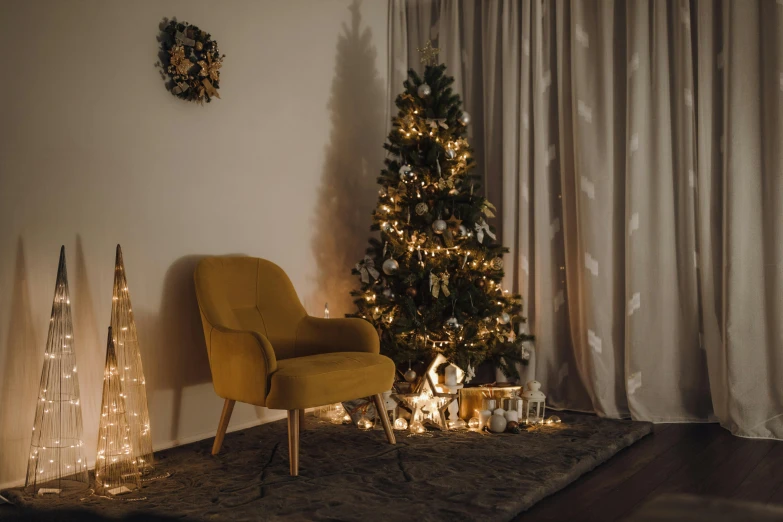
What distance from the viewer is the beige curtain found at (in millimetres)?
3615

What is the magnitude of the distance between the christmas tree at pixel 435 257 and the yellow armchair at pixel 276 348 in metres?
0.48

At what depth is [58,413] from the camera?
2842 millimetres

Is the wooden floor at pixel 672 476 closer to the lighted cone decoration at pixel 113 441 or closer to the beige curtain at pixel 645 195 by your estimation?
the beige curtain at pixel 645 195

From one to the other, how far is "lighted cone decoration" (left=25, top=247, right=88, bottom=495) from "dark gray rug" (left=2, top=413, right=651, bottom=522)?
13 centimetres

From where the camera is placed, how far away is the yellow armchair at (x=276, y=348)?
9.64 ft

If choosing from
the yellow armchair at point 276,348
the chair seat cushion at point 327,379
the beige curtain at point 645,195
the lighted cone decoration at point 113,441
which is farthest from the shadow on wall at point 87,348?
the beige curtain at point 645,195

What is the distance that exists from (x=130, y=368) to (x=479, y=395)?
1.75m

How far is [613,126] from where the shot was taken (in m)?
4.10

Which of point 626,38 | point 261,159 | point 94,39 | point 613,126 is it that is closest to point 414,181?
point 261,159

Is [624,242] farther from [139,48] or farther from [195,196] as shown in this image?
[139,48]

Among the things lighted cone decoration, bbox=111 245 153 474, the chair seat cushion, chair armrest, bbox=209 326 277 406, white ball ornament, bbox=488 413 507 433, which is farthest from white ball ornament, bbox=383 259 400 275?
lighted cone decoration, bbox=111 245 153 474

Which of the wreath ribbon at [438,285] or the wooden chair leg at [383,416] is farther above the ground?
the wreath ribbon at [438,285]

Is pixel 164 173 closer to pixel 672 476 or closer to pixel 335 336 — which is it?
pixel 335 336

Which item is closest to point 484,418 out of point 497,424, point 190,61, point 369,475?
point 497,424
